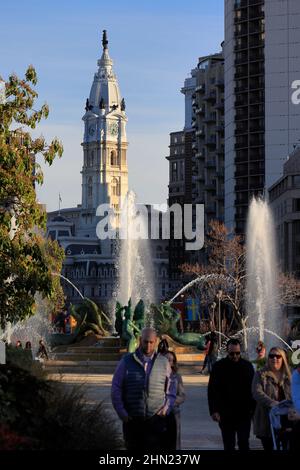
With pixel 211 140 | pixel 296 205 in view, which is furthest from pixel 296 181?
pixel 211 140

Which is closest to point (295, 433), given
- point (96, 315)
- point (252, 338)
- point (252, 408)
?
point (252, 408)

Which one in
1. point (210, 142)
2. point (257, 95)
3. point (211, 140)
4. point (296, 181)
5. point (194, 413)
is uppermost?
point (257, 95)

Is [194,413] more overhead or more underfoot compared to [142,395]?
more underfoot

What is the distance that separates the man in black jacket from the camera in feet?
51.6

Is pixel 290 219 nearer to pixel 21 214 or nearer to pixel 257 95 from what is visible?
pixel 257 95

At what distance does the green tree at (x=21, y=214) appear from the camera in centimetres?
2622

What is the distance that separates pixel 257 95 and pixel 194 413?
97.5 metres

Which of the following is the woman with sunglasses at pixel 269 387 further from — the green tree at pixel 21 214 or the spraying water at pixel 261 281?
the spraying water at pixel 261 281

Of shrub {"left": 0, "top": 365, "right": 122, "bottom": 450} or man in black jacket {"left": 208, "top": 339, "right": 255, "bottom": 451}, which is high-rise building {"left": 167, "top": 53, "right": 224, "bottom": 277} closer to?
man in black jacket {"left": 208, "top": 339, "right": 255, "bottom": 451}

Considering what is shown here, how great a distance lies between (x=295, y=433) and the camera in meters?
14.7

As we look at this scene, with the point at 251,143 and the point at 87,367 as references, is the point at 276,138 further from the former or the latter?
the point at 87,367

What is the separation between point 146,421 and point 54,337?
137 feet

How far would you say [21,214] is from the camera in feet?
88.4

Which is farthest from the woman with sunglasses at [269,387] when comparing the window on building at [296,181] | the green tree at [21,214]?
the window on building at [296,181]
